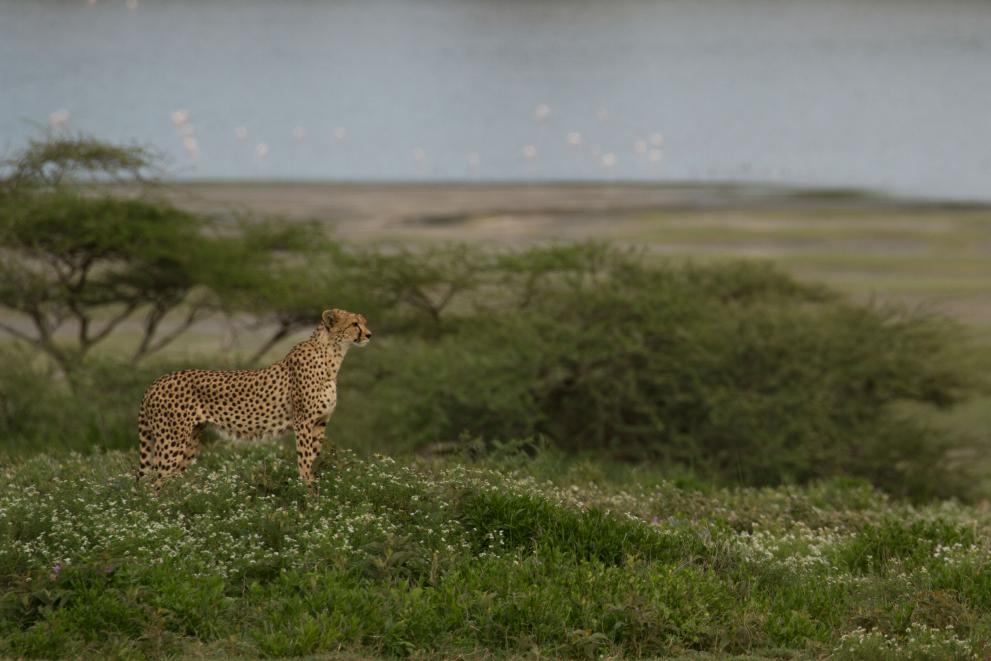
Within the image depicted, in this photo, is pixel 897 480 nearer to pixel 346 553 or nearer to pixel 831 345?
pixel 831 345

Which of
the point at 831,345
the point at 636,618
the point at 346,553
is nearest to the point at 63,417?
the point at 831,345

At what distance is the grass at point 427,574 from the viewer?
8688 millimetres

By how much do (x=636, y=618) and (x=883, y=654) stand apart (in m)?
1.43

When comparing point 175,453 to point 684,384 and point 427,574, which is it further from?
point 684,384

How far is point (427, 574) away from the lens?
31.8 feet

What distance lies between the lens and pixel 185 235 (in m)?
28.8

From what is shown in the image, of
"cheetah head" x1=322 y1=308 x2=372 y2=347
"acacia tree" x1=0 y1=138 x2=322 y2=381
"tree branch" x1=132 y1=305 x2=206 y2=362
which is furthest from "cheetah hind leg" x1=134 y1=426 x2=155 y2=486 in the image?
"tree branch" x1=132 y1=305 x2=206 y2=362

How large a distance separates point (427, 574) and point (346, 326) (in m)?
1.71

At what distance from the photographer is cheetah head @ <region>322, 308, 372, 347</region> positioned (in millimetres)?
9898

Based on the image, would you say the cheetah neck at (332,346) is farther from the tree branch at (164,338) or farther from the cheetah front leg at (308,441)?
the tree branch at (164,338)

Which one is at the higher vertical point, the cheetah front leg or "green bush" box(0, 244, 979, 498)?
the cheetah front leg

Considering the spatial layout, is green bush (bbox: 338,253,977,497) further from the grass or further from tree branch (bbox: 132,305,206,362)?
the grass

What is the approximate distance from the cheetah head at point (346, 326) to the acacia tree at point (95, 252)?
17.4 metres

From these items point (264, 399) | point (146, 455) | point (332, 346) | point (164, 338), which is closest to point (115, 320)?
point (164, 338)
